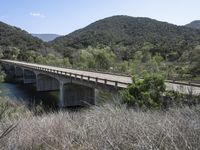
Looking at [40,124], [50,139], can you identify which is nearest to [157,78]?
[40,124]

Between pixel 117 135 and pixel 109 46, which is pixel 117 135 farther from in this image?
pixel 109 46

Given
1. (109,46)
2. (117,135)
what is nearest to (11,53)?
(109,46)

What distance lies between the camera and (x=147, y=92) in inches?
676

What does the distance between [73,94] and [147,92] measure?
29.5m

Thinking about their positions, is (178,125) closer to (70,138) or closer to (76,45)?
(70,138)

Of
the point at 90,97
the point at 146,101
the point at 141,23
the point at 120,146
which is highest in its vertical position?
the point at 141,23

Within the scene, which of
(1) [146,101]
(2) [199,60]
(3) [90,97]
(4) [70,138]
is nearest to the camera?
(4) [70,138]

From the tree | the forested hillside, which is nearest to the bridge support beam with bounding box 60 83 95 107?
the forested hillside

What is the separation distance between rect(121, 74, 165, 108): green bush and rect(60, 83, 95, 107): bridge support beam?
26167 millimetres

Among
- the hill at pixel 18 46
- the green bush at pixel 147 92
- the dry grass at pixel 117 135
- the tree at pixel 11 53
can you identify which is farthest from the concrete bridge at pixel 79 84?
the tree at pixel 11 53

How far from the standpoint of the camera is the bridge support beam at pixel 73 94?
44844 mm

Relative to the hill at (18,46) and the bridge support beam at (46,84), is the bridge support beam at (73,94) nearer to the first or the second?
the bridge support beam at (46,84)

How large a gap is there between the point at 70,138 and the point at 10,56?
471 ft

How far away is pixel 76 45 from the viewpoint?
563ft
